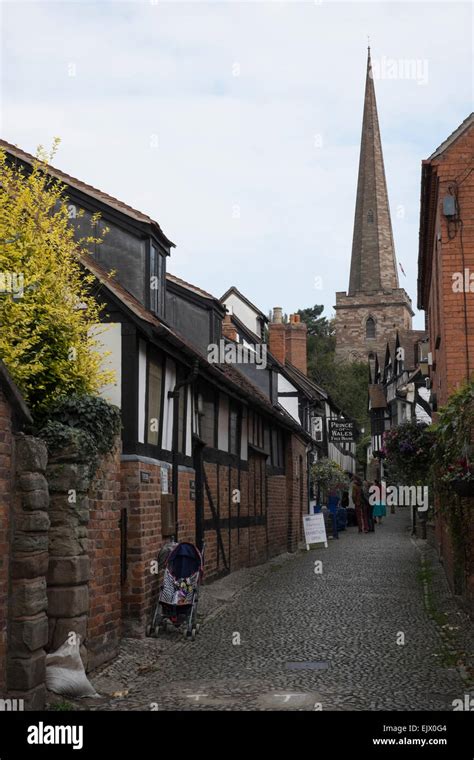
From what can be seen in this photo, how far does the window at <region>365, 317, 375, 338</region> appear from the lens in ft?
264

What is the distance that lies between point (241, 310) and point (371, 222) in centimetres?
5208

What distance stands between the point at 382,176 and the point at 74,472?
78.2 meters

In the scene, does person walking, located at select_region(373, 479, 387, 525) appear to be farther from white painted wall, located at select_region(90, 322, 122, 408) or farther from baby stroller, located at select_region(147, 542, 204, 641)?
white painted wall, located at select_region(90, 322, 122, 408)

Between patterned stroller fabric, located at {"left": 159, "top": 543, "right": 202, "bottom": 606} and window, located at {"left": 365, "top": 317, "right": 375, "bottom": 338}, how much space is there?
232ft

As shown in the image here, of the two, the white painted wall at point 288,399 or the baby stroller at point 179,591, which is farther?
the white painted wall at point 288,399

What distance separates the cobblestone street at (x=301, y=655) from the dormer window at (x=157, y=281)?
4.42m

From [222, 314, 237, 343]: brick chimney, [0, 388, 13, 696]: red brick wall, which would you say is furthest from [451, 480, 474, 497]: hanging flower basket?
[222, 314, 237, 343]: brick chimney

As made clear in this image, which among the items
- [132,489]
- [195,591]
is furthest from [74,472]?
[195,591]

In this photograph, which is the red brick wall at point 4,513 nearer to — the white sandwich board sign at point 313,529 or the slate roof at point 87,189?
the slate roof at point 87,189

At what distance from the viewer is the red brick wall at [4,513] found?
275 inches

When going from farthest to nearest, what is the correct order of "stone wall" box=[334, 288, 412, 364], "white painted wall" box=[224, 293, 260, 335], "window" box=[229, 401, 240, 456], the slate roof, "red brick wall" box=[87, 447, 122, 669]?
"stone wall" box=[334, 288, 412, 364], "white painted wall" box=[224, 293, 260, 335], "window" box=[229, 401, 240, 456], the slate roof, "red brick wall" box=[87, 447, 122, 669]

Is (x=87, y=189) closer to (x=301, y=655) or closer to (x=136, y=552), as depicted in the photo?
(x=136, y=552)

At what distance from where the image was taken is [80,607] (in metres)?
8.34

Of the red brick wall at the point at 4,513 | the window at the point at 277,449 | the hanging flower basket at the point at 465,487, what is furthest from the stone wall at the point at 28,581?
the window at the point at 277,449
